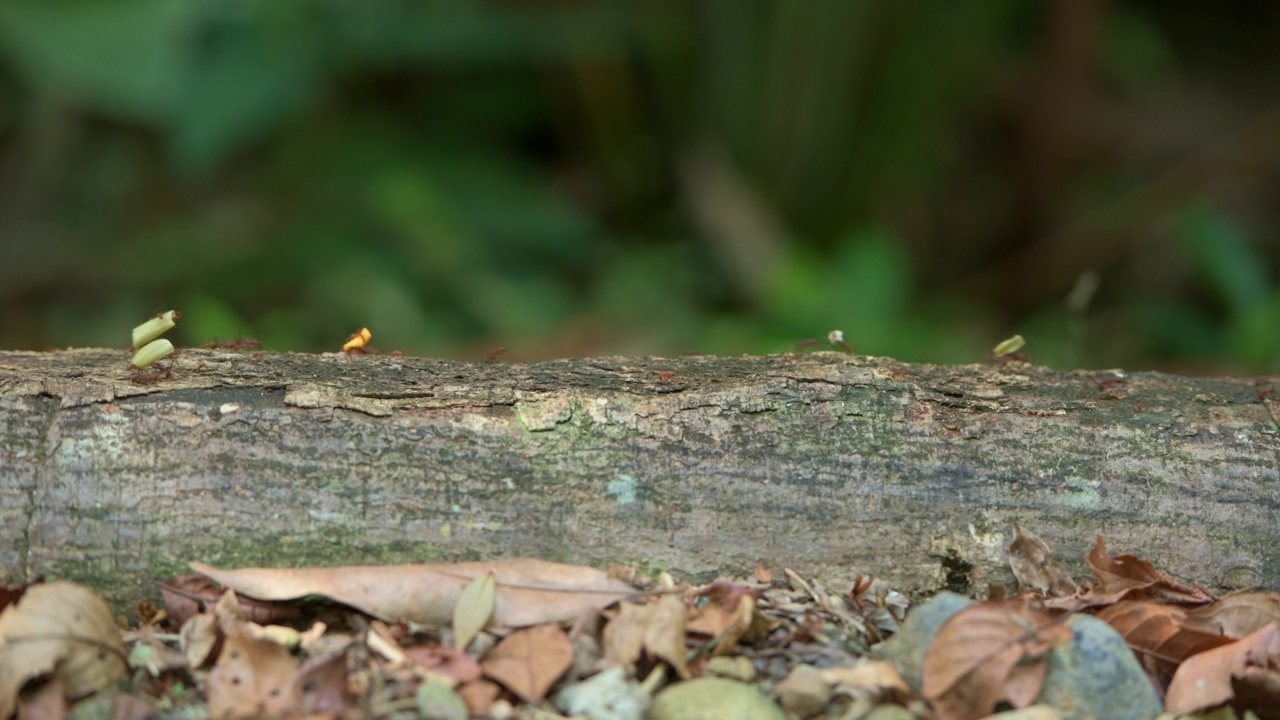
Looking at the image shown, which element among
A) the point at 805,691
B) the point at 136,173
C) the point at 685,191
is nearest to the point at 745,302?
the point at 685,191

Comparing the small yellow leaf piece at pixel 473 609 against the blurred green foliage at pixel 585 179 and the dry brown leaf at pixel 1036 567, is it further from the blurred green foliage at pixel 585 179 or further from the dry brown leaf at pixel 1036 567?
the blurred green foliage at pixel 585 179

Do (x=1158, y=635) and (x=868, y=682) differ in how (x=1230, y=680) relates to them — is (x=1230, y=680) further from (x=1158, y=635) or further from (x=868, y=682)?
(x=868, y=682)

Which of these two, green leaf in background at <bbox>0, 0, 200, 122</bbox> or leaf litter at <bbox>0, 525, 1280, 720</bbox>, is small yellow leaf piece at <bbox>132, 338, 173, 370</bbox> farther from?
green leaf in background at <bbox>0, 0, 200, 122</bbox>

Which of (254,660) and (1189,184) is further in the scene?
(1189,184)

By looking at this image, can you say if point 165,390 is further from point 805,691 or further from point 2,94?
point 2,94

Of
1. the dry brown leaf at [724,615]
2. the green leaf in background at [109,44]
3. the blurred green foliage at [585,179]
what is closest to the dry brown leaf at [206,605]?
the dry brown leaf at [724,615]

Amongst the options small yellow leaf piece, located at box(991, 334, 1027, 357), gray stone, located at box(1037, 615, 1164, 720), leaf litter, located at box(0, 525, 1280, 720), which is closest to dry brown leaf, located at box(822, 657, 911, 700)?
leaf litter, located at box(0, 525, 1280, 720)
